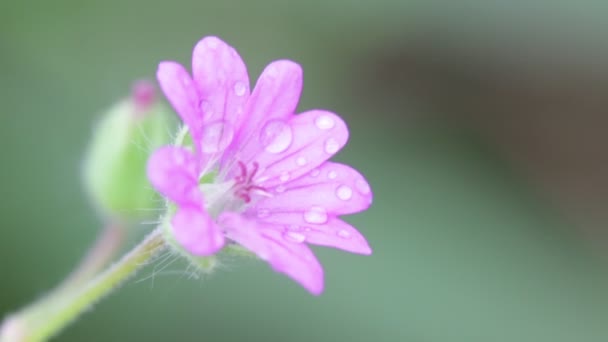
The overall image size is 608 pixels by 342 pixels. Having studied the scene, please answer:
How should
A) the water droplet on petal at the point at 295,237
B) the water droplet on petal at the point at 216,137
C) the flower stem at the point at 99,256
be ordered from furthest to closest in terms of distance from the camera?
the flower stem at the point at 99,256, the water droplet on petal at the point at 216,137, the water droplet on petal at the point at 295,237

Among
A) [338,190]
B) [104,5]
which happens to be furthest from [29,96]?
[338,190]

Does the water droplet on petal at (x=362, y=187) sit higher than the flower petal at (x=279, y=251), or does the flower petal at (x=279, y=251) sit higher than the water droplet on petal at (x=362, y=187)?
the water droplet on petal at (x=362, y=187)

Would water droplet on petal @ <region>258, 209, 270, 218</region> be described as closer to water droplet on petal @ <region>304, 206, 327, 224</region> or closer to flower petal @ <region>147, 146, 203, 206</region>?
water droplet on petal @ <region>304, 206, 327, 224</region>

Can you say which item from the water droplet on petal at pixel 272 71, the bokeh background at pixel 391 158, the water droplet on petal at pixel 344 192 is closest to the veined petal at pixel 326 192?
the water droplet on petal at pixel 344 192

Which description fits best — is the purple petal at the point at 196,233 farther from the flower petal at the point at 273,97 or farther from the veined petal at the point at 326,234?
the flower petal at the point at 273,97

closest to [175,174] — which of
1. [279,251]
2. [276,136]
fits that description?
[279,251]

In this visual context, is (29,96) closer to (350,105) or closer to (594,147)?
(350,105)

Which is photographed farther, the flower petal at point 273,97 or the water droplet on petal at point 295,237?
the flower petal at point 273,97

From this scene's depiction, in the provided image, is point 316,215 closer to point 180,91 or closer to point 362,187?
point 362,187
